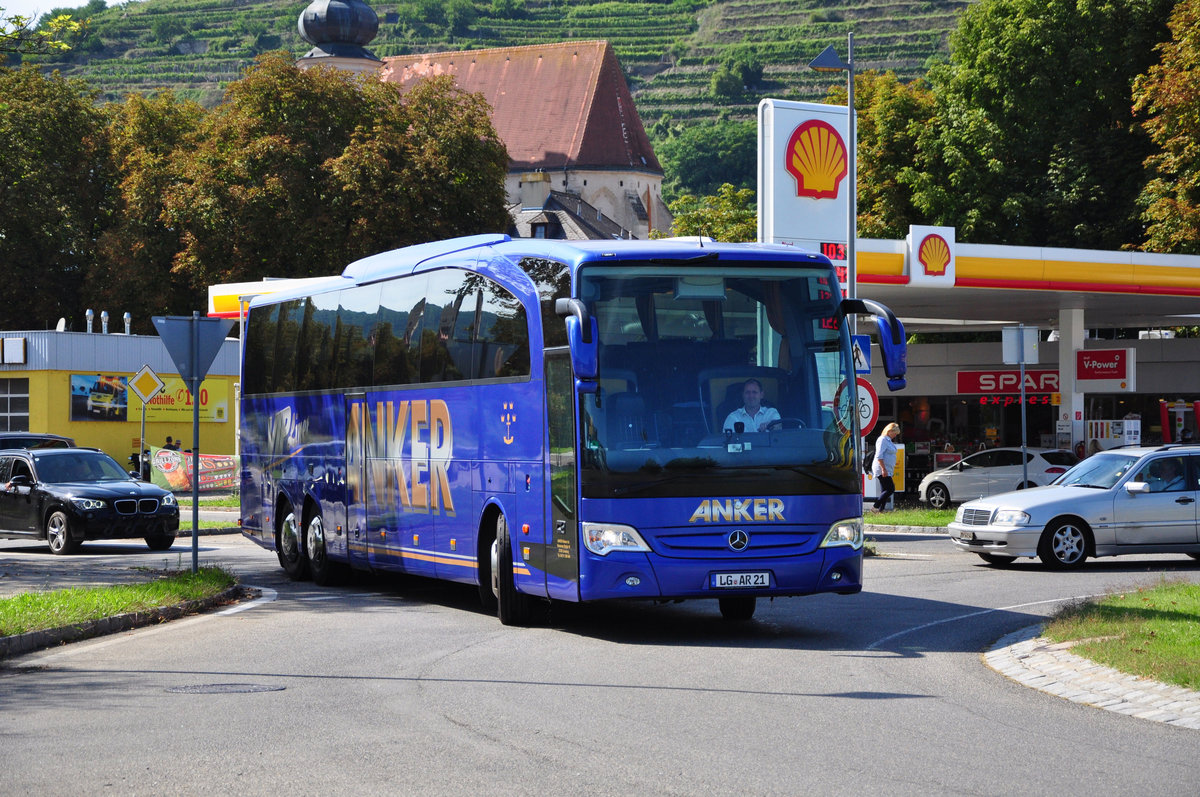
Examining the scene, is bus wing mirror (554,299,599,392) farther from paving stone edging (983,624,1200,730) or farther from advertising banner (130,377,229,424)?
advertising banner (130,377,229,424)

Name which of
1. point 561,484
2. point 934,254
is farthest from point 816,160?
point 561,484

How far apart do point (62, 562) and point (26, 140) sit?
4603cm

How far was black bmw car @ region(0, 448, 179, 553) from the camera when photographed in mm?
23516

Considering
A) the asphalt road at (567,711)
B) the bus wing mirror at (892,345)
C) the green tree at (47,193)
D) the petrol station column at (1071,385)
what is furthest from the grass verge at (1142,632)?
the green tree at (47,193)

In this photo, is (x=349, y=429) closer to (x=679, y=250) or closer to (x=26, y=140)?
(x=679, y=250)

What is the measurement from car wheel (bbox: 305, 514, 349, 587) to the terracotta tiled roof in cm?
10642

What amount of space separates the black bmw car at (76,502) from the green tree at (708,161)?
464 ft

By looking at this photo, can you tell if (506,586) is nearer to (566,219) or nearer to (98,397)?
(98,397)

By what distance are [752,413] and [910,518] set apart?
16.3 metres

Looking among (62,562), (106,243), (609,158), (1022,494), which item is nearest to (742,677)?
(1022,494)

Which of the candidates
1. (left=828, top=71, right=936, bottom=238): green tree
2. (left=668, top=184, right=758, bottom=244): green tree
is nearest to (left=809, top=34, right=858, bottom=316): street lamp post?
(left=828, top=71, right=936, bottom=238): green tree

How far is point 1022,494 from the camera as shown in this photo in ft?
65.9

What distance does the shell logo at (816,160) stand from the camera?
2802 cm

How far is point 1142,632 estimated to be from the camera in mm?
11758
